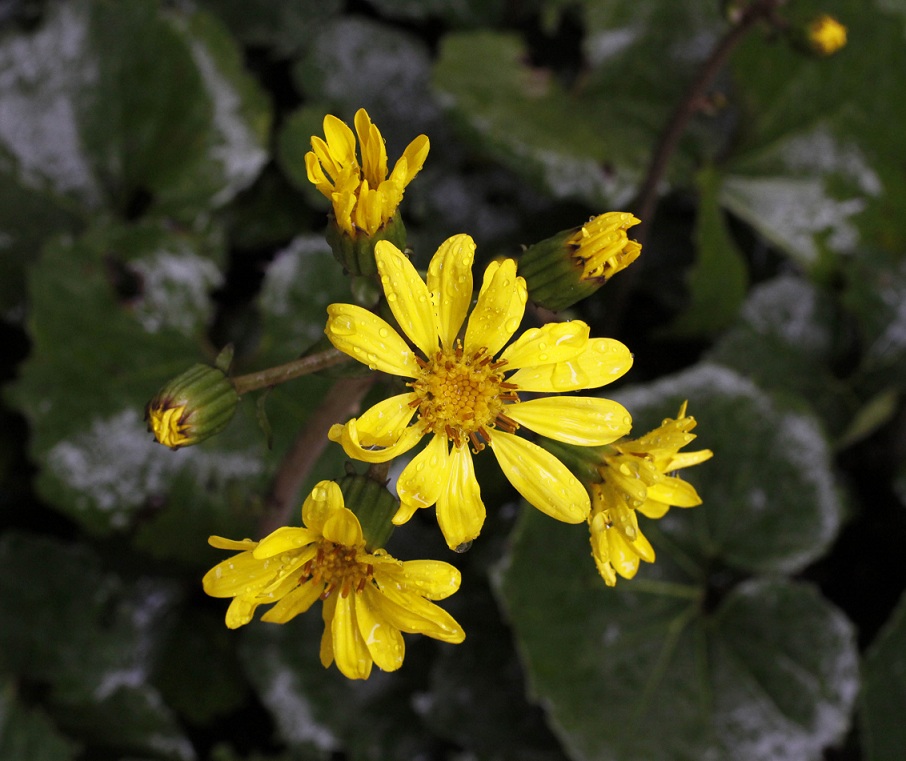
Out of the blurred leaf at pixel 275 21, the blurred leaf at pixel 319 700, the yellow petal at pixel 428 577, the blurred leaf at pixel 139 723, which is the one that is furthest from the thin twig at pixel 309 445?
the blurred leaf at pixel 275 21

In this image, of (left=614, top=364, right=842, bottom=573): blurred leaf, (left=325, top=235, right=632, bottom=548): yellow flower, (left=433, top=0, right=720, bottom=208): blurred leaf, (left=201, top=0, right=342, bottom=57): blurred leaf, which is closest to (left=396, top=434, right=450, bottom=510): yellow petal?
(left=325, top=235, right=632, bottom=548): yellow flower

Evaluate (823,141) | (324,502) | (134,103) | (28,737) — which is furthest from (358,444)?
(823,141)

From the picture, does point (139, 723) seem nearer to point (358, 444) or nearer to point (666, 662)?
point (666, 662)

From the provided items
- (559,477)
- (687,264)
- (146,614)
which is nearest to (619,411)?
(559,477)

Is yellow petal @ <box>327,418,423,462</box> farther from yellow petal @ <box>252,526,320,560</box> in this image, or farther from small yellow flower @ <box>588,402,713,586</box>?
small yellow flower @ <box>588,402,713,586</box>

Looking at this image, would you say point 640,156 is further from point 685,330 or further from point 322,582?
point 322,582

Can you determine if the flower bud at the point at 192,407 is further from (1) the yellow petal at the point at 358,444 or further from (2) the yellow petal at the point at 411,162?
(2) the yellow petal at the point at 411,162
